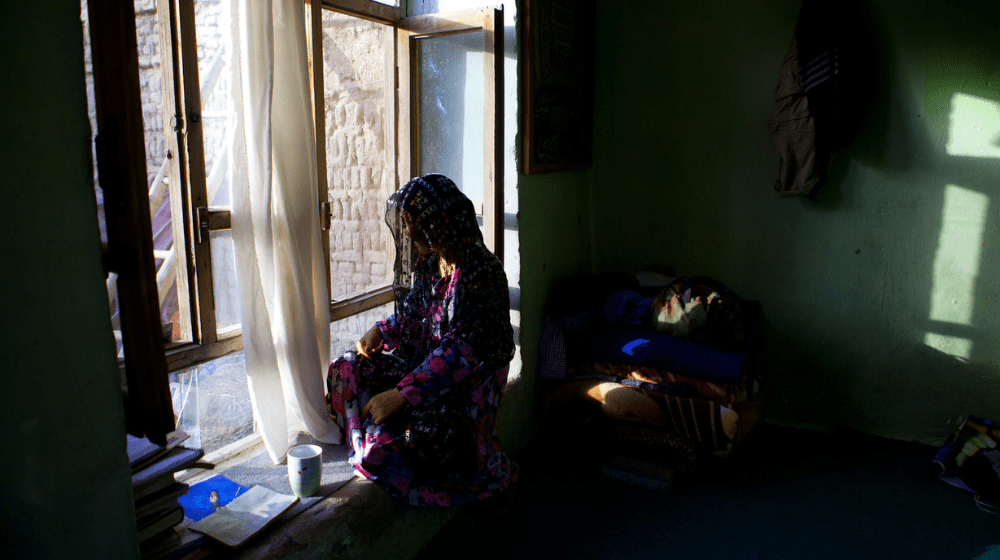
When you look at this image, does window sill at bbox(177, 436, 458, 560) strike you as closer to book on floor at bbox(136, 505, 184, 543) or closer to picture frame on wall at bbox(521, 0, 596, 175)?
book on floor at bbox(136, 505, 184, 543)

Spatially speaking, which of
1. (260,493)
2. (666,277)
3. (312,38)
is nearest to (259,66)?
(312,38)

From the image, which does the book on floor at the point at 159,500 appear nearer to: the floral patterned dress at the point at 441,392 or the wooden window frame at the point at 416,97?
the floral patterned dress at the point at 441,392

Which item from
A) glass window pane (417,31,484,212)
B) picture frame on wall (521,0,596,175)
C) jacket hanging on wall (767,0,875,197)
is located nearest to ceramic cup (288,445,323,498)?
glass window pane (417,31,484,212)

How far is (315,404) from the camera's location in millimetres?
2318

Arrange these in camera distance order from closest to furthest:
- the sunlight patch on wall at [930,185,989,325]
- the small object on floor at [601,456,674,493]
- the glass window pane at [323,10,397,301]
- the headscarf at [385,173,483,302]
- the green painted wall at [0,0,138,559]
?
the green painted wall at [0,0,138,559] < the headscarf at [385,173,483,302] < the small object on floor at [601,456,674,493] < the sunlight patch on wall at [930,185,989,325] < the glass window pane at [323,10,397,301]

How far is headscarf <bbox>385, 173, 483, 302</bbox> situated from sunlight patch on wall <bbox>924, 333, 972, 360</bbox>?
235cm

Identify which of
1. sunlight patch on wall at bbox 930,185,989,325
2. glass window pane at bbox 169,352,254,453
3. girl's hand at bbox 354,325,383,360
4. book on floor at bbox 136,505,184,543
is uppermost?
sunlight patch on wall at bbox 930,185,989,325

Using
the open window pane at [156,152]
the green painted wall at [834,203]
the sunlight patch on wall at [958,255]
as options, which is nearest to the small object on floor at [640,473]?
the green painted wall at [834,203]

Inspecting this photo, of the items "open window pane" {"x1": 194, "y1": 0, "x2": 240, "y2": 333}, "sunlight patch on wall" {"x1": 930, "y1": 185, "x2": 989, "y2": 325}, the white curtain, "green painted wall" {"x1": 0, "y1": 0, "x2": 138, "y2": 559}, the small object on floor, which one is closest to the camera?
"green painted wall" {"x1": 0, "y1": 0, "x2": 138, "y2": 559}

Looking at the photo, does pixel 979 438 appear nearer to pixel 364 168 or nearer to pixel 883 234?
pixel 883 234

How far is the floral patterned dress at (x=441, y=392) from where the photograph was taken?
2.14 metres

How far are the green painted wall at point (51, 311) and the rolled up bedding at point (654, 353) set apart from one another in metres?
2.16

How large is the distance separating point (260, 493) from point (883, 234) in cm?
297

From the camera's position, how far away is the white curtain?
199cm
